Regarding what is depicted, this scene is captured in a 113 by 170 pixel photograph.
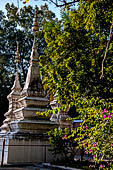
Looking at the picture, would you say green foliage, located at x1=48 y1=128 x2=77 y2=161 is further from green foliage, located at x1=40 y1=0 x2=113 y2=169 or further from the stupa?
green foliage, located at x1=40 y1=0 x2=113 y2=169

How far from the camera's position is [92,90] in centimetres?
780

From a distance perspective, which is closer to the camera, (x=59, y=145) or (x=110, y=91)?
(x=110, y=91)

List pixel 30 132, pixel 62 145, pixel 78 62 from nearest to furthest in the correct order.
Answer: pixel 78 62 < pixel 62 145 < pixel 30 132

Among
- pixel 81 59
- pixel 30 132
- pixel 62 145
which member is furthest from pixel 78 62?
pixel 30 132

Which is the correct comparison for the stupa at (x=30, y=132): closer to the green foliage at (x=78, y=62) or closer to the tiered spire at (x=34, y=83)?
the tiered spire at (x=34, y=83)

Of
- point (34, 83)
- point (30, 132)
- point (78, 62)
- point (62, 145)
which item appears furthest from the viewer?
point (34, 83)

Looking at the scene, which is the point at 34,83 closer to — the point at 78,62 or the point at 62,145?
the point at 62,145

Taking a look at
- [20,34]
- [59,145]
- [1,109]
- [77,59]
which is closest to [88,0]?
[77,59]

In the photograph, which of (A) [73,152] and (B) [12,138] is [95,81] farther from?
(B) [12,138]

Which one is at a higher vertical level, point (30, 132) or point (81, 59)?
point (81, 59)

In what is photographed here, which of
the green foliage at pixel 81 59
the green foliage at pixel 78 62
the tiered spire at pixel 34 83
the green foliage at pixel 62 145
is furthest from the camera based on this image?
the tiered spire at pixel 34 83

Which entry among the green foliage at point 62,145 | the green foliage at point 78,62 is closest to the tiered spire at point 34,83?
the green foliage at point 78,62

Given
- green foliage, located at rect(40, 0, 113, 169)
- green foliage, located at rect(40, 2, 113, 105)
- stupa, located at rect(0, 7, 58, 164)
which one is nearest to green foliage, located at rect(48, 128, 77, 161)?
stupa, located at rect(0, 7, 58, 164)

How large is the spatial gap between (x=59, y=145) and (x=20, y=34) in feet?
85.8
